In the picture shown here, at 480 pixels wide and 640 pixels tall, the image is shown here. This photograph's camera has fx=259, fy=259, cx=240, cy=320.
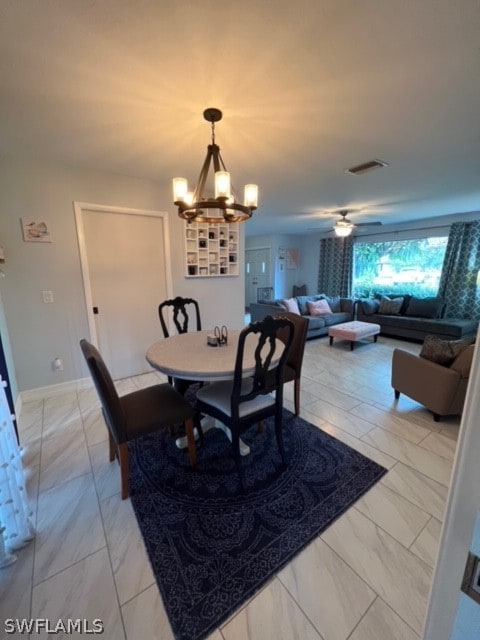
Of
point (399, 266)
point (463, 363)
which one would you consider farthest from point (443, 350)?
point (399, 266)

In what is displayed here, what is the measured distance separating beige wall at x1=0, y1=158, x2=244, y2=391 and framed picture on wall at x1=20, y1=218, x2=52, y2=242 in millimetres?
39

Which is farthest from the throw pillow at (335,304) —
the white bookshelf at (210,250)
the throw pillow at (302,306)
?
the white bookshelf at (210,250)

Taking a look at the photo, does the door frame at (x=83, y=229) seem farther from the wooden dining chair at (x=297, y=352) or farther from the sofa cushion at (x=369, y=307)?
the sofa cushion at (x=369, y=307)

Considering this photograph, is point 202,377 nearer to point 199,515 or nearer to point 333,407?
point 199,515

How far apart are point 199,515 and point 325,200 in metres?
4.22

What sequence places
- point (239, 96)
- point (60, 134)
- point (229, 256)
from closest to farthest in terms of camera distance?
point (239, 96) < point (60, 134) < point (229, 256)

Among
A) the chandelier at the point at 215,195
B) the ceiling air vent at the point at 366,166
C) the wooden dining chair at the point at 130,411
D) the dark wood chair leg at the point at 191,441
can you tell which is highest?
the ceiling air vent at the point at 366,166

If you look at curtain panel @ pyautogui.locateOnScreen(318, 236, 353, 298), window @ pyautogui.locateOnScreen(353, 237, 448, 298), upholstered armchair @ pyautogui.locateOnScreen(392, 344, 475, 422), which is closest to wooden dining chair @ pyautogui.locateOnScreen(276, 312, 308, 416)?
upholstered armchair @ pyautogui.locateOnScreen(392, 344, 475, 422)

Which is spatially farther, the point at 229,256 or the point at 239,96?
the point at 229,256

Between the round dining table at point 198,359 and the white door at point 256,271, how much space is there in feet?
19.3

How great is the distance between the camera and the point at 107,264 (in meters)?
2.96

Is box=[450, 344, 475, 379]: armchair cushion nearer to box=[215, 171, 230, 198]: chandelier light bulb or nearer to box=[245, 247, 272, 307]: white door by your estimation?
box=[215, 171, 230, 198]: chandelier light bulb

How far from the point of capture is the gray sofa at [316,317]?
4910 millimetres

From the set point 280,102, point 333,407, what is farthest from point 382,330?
point 280,102
